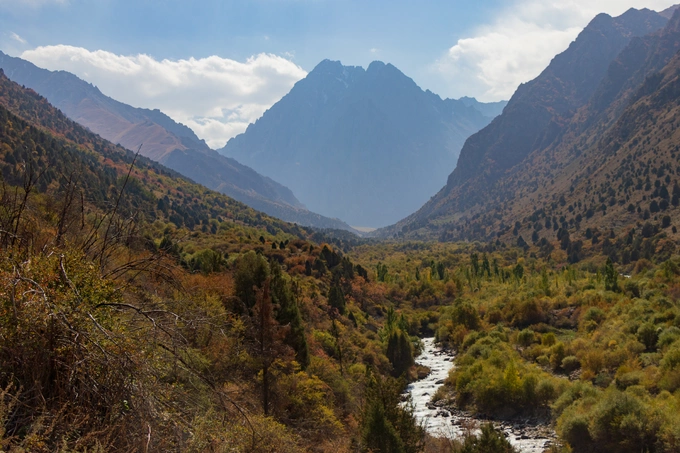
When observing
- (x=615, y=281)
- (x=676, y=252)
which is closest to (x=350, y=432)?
(x=615, y=281)

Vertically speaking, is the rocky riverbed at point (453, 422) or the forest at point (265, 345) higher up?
the forest at point (265, 345)

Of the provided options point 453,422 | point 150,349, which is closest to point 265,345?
point 150,349

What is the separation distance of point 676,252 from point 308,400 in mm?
101867

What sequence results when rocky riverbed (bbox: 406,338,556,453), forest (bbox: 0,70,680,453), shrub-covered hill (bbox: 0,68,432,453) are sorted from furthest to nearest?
rocky riverbed (bbox: 406,338,556,453)
forest (bbox: 0,70,680,453)
shrub-covered hill (bbox: 0,68,432,453)

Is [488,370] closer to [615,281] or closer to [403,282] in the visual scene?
[615,281]

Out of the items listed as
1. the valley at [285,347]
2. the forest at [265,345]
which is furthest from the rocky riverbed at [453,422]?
the forest at [265,345]

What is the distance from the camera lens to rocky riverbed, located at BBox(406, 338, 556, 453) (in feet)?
92.7

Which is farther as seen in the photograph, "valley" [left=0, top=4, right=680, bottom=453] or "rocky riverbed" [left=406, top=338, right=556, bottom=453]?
"rocky riverbed" [left=406, top=338, right=556, bottom=453]

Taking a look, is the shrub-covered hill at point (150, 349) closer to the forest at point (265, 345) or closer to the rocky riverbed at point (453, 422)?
the forest at point (265, 345)

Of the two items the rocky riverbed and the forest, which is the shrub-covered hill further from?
the rocky riverbed

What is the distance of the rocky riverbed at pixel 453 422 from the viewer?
28.2 m

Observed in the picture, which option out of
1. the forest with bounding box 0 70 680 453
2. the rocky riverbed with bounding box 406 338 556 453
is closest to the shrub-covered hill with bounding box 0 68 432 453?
the forest with bounding box 0 70 680 453

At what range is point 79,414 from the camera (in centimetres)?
659

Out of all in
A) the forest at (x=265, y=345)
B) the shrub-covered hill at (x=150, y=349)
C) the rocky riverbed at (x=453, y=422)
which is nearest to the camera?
the shrub-covered hill at (x=150, y=349)
